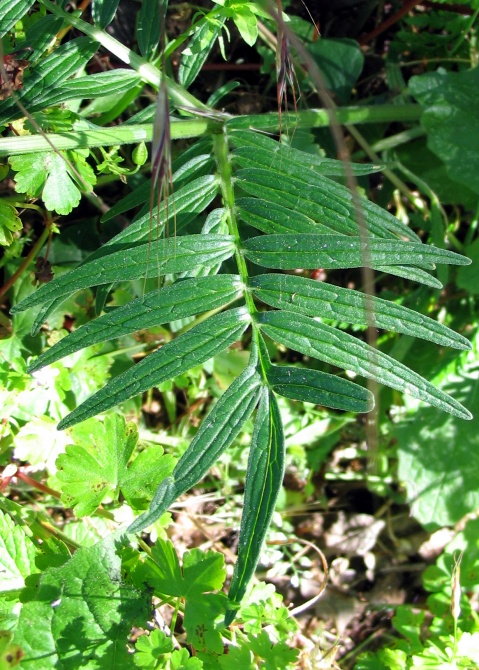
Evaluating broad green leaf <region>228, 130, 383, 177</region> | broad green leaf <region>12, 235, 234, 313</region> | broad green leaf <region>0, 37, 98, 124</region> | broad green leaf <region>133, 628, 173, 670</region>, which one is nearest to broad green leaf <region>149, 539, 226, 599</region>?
broad green leaf <region>133, 628, 173, 670</region>

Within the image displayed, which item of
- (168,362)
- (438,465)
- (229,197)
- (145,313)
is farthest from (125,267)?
(438,465)

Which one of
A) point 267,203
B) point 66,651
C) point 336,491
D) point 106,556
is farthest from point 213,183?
point 336,491

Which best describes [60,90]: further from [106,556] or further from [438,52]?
[438,52]

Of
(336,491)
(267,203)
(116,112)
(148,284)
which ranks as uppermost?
(116,112)

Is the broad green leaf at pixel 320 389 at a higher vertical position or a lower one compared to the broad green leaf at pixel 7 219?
lower

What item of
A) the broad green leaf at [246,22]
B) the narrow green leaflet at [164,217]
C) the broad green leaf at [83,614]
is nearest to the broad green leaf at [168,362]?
the narrow green leaflet at [164,217]

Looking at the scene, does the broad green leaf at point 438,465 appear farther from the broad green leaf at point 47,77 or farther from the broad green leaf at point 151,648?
the broad green leaf at point 47,77
